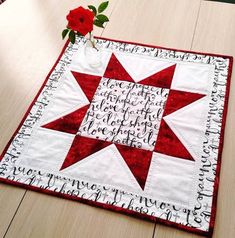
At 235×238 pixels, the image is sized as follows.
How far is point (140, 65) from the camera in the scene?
1.36 meters

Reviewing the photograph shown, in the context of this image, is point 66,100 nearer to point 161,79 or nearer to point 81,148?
point 81,148

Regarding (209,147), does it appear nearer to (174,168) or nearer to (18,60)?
(174,168)

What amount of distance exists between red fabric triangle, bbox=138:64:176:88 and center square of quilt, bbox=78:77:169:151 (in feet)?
0.07

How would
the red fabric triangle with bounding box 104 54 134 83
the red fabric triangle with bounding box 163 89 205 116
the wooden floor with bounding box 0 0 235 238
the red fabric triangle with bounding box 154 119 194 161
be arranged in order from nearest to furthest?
the wooden floor with bounding box 0 0 235 238
the red fabric triangle with bounding box 154 119 194 161
the red fabric triangle with bounding box 163 89 205 116
the red fabric triangle with bounding box 104 54 134 83

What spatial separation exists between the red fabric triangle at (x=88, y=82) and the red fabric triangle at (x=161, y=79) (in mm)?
190

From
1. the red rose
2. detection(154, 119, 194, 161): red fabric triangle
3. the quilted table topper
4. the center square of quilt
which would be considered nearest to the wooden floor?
the quilted table topper

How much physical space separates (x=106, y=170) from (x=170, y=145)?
0.80ft

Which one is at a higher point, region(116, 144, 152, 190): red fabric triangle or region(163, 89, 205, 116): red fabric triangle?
region(163, 89, 205, 116): red fabric triangle

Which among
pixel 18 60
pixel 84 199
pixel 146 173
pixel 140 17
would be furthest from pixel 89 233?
pixel 140 17

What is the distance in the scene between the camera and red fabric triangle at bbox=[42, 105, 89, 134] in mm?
1183

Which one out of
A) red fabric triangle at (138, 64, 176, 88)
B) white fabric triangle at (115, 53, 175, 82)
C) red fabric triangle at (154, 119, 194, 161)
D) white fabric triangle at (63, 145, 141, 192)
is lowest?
white fabric triangle at (63, 145, 141, 192)

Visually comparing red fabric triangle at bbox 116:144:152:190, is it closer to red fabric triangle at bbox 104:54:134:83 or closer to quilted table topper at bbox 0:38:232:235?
quilted table topper at bbox 0:38:232:235

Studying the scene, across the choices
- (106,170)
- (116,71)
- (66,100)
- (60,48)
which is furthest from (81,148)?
(60,48)

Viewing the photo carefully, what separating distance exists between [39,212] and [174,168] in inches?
18.4
